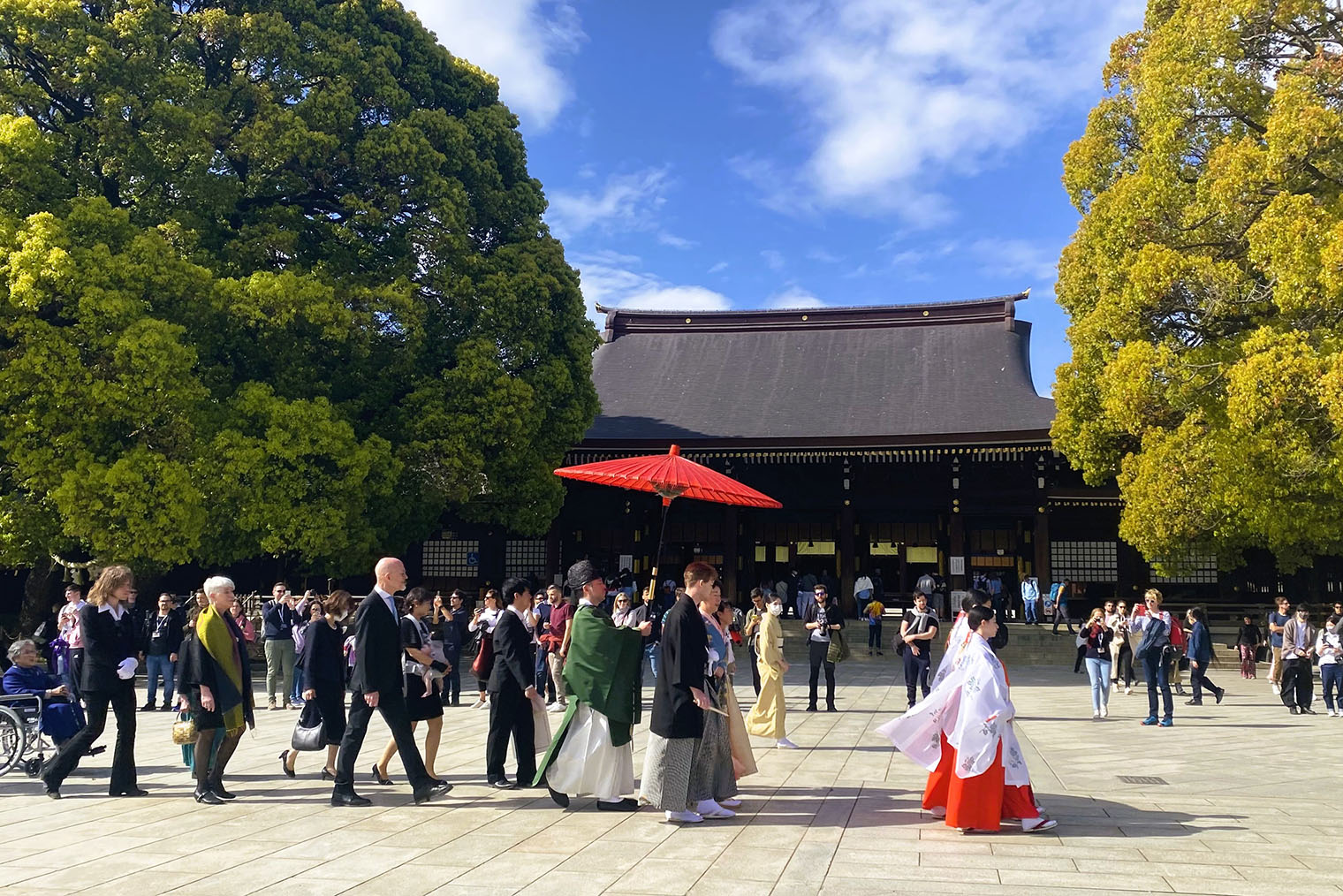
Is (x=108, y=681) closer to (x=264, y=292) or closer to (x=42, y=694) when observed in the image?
(x=42, y=694)

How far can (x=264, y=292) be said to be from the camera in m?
15.0

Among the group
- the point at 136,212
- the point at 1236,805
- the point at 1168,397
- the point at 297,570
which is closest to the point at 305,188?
the point at 136,212

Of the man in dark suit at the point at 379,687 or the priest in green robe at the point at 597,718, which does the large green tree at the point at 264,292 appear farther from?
the priest in green robe at the point at 597,718

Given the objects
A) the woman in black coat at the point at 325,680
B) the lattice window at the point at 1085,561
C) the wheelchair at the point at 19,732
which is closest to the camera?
the woman in black coat at the point at 325,680

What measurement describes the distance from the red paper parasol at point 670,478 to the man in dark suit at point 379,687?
3.25m

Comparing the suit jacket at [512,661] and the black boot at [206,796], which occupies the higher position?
the suit jacket at [512,661]

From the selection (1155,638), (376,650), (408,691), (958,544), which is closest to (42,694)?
(408,691)

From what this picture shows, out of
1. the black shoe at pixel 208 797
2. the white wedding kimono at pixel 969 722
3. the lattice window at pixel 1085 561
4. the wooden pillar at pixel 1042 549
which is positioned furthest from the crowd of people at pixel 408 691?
the lattice window at pixel 1085 561

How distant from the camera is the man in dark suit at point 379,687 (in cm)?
637

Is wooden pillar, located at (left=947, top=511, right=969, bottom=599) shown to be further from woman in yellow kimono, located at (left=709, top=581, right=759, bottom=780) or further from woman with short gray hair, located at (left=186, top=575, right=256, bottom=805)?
woman with short gray hair, located at (left=186, top=575, right=256, bottom=805)

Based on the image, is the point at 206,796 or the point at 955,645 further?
the point at 206,796

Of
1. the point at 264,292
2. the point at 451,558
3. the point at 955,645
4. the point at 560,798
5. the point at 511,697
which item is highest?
the point at 264,292

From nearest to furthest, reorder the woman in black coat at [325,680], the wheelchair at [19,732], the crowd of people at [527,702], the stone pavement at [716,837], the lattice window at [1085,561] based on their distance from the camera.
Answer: the stone pavement at [716,837]
the crowd of people at [527,702]
the woman in black coat at [325,680]
the wheelchair at [19,732]
the lattice window at [1085,561]

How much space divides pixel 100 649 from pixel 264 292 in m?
9.35
